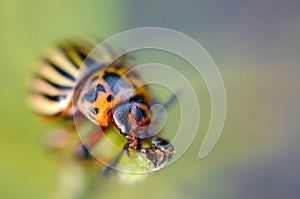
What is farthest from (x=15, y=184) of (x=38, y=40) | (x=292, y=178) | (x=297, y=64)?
(x=297, y=64)

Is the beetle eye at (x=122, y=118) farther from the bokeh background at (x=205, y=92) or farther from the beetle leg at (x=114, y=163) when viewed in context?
the bokeh background at (x=205, y=92)

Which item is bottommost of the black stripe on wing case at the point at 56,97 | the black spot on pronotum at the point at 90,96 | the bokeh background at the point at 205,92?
the black spot on pronotum at the point at 90,96

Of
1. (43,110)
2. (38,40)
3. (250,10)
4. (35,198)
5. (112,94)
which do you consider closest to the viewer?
(112,94)

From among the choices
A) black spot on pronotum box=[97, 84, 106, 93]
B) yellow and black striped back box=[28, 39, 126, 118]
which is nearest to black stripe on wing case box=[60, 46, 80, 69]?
yellow and black striped back box=[28, 39, 126, 118]

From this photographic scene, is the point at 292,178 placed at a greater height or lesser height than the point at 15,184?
greater

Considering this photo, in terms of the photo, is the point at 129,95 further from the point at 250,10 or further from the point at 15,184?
the point at 250,10

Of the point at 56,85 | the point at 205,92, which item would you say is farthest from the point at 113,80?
the point at 205,92

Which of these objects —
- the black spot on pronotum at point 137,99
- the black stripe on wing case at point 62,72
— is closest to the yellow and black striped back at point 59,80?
the black stripe on wing case at point 62,72
